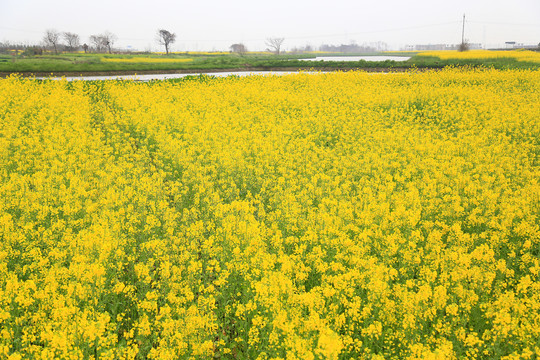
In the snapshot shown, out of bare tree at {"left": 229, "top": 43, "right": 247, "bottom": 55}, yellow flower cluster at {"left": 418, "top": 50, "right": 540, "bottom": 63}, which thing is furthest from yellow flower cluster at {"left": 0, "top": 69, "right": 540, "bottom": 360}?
bare tree at {"left": 229, "top": 43, "right": 247, "bottom": 55}

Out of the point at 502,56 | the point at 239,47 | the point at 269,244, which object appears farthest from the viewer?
the point at 239,47

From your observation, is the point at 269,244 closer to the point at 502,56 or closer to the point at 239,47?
the point at 502,56

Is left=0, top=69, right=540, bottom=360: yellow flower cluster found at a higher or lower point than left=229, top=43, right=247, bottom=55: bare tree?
lower

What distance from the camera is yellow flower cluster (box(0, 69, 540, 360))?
420 cm

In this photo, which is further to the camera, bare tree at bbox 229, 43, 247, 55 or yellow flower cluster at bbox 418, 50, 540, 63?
bare tree at bbox 229, 43, 247, 55

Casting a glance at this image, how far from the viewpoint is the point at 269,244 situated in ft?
21.0

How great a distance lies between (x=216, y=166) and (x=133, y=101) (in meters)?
10.0

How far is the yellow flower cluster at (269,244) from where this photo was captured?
4204 mm

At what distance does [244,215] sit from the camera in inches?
274

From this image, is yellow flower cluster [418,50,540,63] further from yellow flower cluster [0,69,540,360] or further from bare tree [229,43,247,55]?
bare tree [229,43,247,55]

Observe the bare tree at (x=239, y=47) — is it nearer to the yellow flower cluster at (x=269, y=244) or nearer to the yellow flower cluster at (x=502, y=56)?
the yellow flower cluster at (x=502, y=56)

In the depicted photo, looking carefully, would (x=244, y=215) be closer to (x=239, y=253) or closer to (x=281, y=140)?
(x=239, y=253)

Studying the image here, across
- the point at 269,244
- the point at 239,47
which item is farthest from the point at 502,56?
the point at 239,47

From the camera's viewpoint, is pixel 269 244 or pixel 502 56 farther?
pixel 502 56
